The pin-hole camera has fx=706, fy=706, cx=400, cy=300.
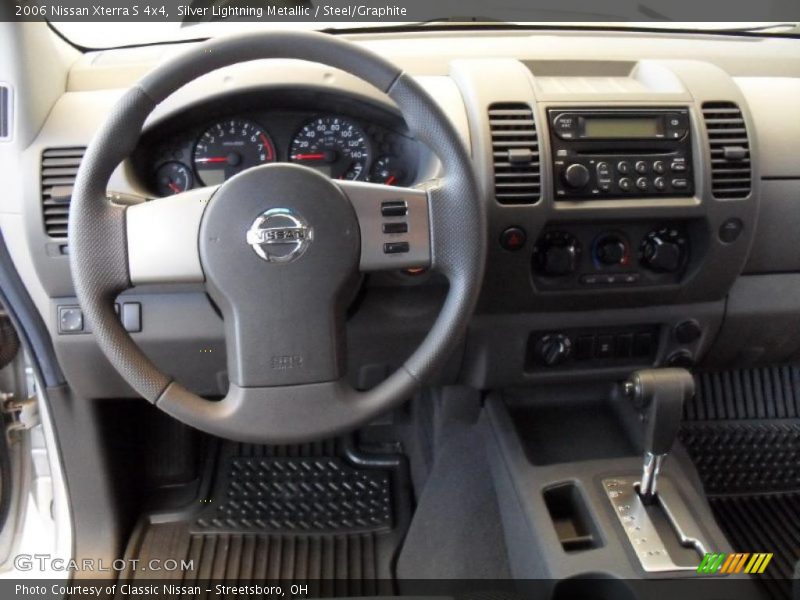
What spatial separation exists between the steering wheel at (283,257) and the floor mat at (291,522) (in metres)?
0.61

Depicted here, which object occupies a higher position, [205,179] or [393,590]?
[205,179]

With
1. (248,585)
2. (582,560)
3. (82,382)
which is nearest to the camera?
(582,560)

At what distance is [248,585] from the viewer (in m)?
1.41

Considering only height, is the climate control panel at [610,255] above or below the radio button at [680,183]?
below

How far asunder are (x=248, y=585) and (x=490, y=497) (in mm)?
522

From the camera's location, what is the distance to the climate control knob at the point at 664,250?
1.21 meters

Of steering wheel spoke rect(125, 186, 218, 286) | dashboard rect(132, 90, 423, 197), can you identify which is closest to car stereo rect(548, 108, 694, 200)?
dashboard rect(132, 90, 423, 197)

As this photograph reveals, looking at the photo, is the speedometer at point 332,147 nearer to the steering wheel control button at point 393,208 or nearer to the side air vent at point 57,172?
the steering wheel control button at point 393,208

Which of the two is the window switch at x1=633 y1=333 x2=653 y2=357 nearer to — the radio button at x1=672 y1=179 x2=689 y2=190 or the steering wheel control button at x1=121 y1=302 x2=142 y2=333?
the radio button at x1=672 y1=179 x2=689 y2=190

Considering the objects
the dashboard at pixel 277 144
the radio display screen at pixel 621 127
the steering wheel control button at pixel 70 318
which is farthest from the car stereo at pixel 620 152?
the steering wheel control button at pixel 70 318

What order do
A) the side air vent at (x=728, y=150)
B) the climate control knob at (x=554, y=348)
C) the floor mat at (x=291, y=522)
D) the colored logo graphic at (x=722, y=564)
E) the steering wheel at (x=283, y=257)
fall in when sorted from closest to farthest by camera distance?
the steering wheel at (x=283, y=257) < the colored logo graphic at (x=722, y=564) < the side air vent at (x=728, y=150) < the climate control knob at (x=554, y=348) < the floor mat at (x=291, y=522)

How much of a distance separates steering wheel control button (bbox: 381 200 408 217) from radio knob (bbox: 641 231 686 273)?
497 millimetres

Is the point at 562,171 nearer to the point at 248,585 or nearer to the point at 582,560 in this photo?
the point at 582,560

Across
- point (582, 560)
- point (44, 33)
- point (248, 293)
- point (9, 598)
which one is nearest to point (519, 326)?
point (582, 560)
